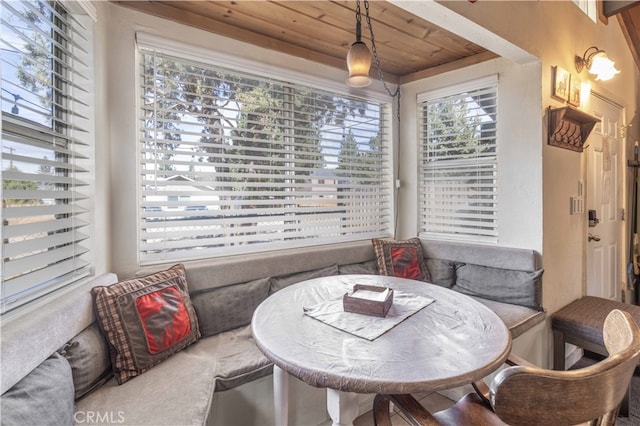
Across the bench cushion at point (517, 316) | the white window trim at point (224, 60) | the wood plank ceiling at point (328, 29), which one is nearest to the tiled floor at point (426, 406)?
the bench cushion at point (517, 316)

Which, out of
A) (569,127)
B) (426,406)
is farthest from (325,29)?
(426,406)

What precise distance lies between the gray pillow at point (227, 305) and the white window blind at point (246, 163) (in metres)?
0.29

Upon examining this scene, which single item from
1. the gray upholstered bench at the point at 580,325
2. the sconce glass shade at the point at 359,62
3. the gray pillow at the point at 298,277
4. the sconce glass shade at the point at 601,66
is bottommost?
the gray upholstered bench at the point at 580,325

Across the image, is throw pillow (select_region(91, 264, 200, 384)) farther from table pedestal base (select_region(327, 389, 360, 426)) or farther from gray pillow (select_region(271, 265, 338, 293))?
table pedestal base (select_region(327, 389, 360, 426))

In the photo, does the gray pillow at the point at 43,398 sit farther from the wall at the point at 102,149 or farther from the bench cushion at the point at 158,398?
the wall at the point at 102,149

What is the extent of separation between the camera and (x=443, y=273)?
2621mm

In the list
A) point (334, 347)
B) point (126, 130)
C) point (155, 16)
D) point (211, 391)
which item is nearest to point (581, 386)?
point (334, 347)

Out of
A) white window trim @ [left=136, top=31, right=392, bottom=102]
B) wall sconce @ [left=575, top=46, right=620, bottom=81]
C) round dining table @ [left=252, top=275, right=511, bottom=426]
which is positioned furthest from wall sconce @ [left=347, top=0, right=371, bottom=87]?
wall sconce @ [left=575, top=46, right=620, bottom=81]

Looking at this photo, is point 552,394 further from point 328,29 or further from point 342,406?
point 328,29

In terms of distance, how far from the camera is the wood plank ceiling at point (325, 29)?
193 centimetres

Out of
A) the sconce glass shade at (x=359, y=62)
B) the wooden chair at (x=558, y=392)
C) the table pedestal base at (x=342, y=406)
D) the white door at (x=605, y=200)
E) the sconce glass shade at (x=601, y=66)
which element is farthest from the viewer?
the white door at (x=605, y=200)

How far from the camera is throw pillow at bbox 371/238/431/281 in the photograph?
253 centimetres

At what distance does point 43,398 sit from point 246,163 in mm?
1574

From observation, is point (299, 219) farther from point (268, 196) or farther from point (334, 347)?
point (334, 347)
